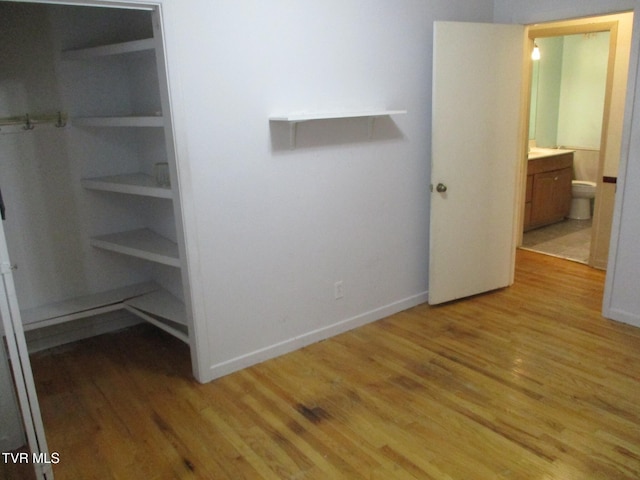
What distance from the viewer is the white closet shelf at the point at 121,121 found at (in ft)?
8.87

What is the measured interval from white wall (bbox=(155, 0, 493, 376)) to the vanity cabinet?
2.31m

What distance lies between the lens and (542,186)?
18.9 ft

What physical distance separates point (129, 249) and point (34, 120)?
1.00 metres

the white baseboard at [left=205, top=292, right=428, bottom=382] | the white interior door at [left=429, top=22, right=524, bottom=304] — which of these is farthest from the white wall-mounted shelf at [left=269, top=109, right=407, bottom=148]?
the white baseboard at [left=205, top=292, right=428, bottom=382]

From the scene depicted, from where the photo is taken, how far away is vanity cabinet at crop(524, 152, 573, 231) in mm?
5621

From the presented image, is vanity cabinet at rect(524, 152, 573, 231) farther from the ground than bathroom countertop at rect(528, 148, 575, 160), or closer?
closer

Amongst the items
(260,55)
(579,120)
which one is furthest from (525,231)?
(260,55)

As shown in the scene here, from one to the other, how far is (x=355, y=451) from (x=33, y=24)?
3078 mm

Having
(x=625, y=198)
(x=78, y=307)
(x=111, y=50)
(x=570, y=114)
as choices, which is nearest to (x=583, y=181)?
(x=570, y=114)

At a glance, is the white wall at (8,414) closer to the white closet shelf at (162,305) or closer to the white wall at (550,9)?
the white closet shelf at (162,305)

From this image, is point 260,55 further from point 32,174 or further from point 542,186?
point 542,186

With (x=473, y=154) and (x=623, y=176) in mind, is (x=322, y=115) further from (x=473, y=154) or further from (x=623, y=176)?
(x=623, y=176)

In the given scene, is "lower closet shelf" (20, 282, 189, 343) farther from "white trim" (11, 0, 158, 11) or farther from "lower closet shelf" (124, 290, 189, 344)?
"white trim" (11, 0, 158, 11)

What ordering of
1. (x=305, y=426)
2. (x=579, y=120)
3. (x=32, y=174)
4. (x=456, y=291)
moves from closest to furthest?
(x=305, y=426) < (x=32, y=174) < (x=456, y=291) < (x=579, y=120)
